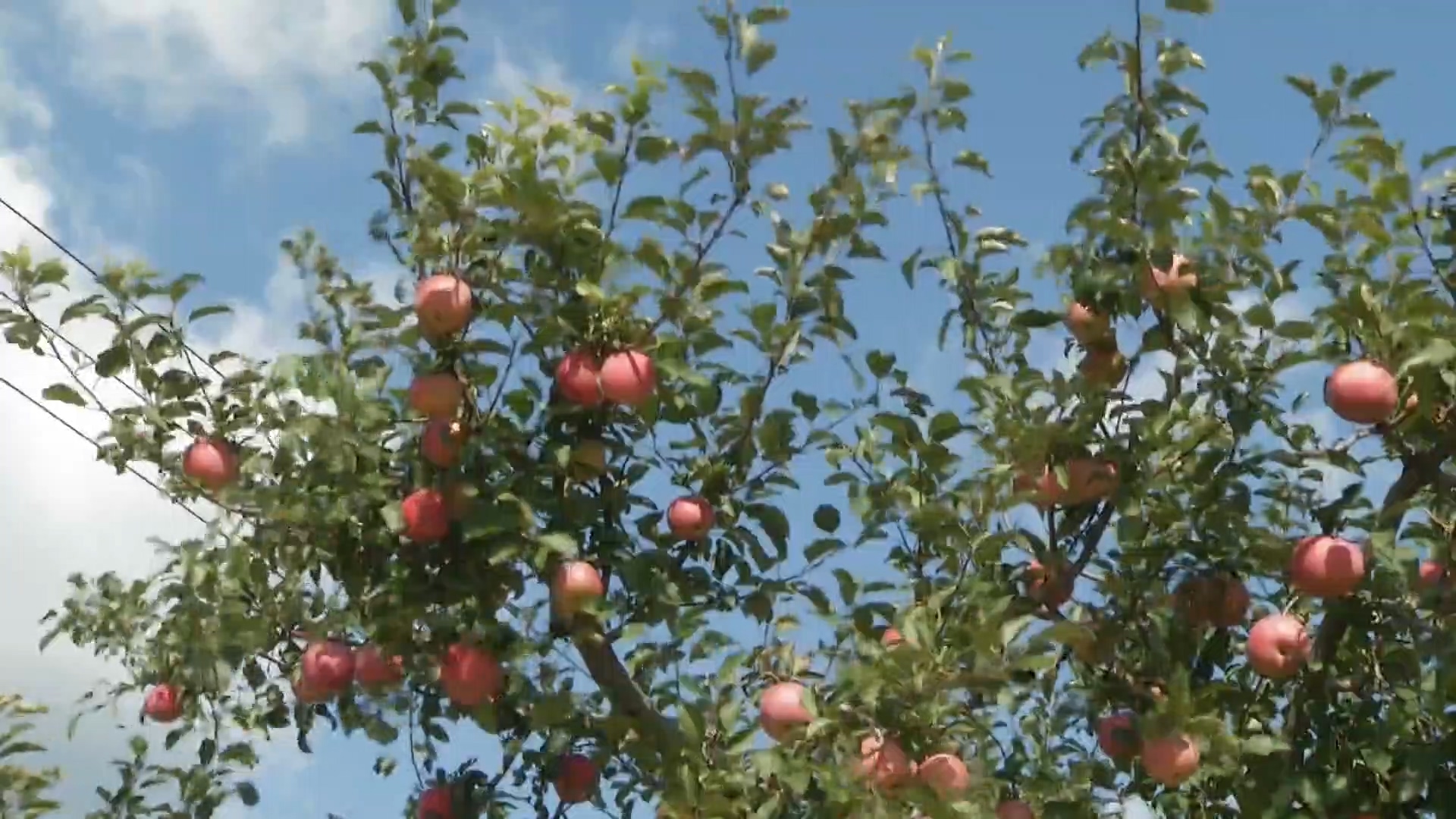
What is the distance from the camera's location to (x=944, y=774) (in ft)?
12.1

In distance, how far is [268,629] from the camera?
4301 mm

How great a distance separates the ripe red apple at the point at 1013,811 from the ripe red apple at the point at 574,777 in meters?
1.03

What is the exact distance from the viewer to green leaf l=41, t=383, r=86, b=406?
430 centimetres

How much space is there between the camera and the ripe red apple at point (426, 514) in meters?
3.95

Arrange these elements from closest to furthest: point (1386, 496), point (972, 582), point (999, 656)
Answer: point (999, 656) → point (972, 582) → point (1386, 496)

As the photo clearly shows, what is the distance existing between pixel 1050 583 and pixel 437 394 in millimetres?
1662

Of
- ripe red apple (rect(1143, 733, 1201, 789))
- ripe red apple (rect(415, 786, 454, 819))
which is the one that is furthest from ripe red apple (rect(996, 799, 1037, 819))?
ripe red apple (rect(415, 786, 454, 819))

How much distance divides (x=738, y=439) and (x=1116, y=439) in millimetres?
975

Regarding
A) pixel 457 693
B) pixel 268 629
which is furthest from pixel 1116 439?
pixel 268 629

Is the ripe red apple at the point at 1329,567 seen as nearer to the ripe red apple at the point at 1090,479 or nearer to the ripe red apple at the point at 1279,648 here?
the ripe red apple at the point at 1279,648

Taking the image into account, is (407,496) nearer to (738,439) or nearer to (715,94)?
(738,439)

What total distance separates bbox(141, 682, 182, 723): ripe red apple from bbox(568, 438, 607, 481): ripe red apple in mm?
1432

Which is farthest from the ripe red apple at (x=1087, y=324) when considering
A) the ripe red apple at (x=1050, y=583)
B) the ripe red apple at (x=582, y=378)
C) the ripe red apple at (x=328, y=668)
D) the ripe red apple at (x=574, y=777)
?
the ripe red apple at (x=328, y=668)

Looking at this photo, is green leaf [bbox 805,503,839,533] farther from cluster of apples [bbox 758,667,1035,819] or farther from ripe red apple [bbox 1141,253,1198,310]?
ripe red apple [bbox 1141,253,1198,310]
